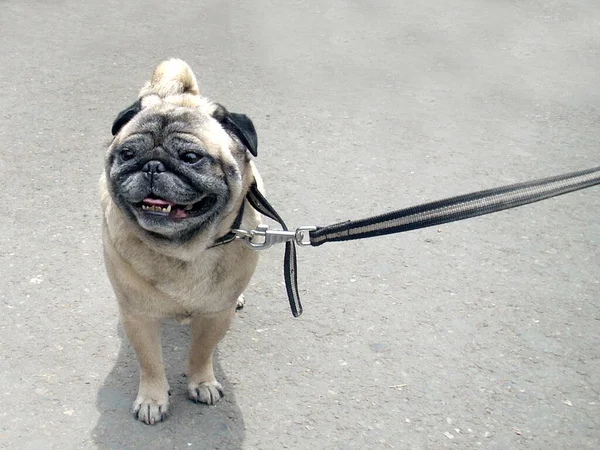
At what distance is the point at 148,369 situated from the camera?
11.8 ft

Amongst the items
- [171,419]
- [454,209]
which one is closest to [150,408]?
[171,419]

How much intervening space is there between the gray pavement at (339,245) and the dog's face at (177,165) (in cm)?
107

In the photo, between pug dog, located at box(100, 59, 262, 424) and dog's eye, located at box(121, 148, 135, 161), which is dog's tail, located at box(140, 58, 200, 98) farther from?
dog's eye, located at box(121, 148, 135, 161)

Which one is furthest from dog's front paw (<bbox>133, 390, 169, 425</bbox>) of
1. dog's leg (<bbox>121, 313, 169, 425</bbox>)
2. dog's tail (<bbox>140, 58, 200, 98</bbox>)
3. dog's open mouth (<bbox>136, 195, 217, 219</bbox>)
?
dog's tail (<bbox>140, 58, 200, 98</bbox>)

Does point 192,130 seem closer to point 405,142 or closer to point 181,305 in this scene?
point 181,305

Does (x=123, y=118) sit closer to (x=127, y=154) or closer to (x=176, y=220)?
(x=127, y=154)

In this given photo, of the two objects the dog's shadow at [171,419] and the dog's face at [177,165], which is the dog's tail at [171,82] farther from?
the dog's shadow at [171,419]

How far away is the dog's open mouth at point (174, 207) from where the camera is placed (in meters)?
3.04

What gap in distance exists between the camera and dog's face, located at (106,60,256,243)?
3.00 meters

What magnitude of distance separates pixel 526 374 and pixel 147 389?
6.14 feet

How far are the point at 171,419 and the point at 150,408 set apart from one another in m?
0.12

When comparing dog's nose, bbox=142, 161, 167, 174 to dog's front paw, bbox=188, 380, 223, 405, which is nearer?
dog's nose, bbox=142, 161, 167, 174

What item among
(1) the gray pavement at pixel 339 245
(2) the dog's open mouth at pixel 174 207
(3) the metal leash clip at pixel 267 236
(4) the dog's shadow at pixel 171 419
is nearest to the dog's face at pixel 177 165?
(2) the dog's open mouth at pixel 174 207

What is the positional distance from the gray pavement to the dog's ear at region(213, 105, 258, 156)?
4.26 ft
